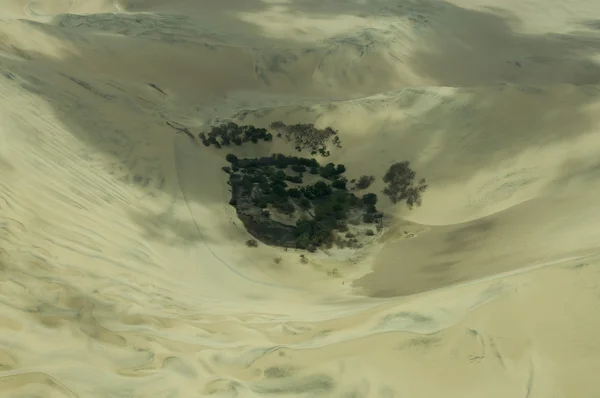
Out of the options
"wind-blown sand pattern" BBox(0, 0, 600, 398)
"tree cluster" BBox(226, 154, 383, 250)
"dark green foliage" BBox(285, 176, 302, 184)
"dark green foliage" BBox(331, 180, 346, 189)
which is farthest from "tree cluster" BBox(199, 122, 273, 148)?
"dark green foliage" BBox(331, 180, 346, 189)

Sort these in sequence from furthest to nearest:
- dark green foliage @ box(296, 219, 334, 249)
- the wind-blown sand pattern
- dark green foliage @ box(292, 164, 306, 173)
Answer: dark green foliage @ box(292, 164, 306, 173)
dark green foliage @ box(296, 219, 334, 249)
the wind-blown sand pattern

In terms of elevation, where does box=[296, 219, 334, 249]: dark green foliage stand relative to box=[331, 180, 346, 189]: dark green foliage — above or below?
below

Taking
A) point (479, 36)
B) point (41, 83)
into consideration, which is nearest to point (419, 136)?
point (41, 83)

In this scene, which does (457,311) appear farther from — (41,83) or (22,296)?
(41,83)

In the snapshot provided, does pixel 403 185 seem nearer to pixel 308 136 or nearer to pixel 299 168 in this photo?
pixel 299 168

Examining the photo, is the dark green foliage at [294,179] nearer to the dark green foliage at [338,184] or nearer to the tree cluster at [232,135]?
the dark green foliage at [338,184]

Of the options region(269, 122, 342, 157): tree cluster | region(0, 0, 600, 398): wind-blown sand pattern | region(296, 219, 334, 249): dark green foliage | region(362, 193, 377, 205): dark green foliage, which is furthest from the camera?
region(269, 122, 342, 157): tree cluster

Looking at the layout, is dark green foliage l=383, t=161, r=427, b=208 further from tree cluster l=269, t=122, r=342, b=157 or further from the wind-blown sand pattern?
tree cluster l=269, t=122, r=342, b=157
